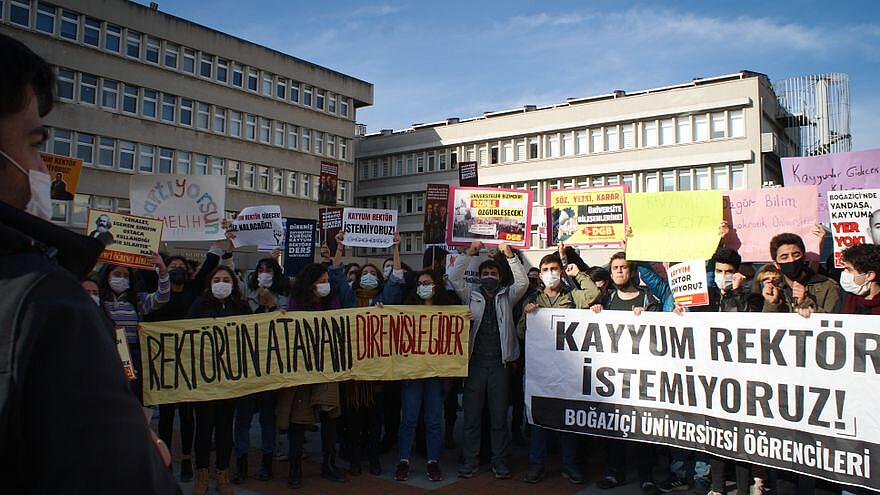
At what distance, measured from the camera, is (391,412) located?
8867 millimetres

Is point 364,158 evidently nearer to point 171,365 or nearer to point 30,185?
point 171,365

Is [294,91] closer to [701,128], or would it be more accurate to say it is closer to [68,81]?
[68,81]

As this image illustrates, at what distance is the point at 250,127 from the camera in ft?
161

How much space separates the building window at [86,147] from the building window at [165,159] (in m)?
4.39

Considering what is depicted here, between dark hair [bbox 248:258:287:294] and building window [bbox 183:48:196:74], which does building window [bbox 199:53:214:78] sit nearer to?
building window [bbox 183:48:196:74]

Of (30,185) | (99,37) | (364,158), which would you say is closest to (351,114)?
(364,158)

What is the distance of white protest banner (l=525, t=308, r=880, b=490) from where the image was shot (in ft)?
17.9

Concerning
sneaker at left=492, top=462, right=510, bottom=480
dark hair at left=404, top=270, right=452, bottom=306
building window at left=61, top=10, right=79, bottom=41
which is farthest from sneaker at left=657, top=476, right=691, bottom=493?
building window at left=61, top=10, right=79, bottom=41

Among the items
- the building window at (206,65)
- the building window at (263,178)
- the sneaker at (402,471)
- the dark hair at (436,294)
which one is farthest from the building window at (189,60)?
the sneaker at (402,471)

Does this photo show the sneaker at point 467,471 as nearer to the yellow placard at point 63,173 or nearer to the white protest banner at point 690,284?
the white protest banner at point 690,284

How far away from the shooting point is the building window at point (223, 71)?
46875 mm

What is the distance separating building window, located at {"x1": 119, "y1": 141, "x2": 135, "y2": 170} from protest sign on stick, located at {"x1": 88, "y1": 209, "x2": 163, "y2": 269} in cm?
3668

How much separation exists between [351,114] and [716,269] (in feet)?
171

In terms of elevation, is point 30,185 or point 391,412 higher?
point 30,185
